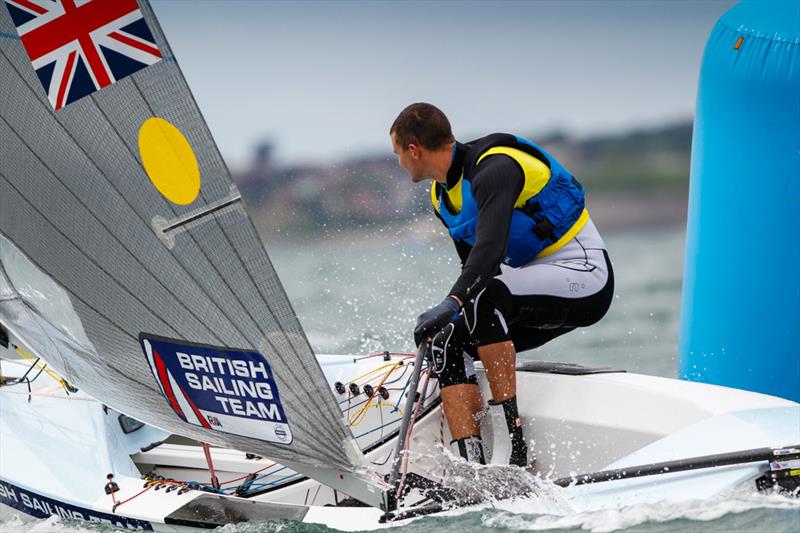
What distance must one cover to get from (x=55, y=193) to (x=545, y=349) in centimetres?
511

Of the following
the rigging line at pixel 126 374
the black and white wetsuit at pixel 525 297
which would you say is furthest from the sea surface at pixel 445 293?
the black and white wetsuit at pixel 525 297

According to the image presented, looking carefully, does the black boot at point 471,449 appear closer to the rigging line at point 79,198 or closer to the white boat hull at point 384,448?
the white boat hull at point 384,448

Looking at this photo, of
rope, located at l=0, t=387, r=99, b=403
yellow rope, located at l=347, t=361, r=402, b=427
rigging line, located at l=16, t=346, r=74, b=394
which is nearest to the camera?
yellow rope, located at l=347, t=361, r=402, b=427

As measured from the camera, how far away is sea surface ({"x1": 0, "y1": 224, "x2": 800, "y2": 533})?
1869 millimetres

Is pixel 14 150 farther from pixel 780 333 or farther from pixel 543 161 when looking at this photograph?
pixel 780 333

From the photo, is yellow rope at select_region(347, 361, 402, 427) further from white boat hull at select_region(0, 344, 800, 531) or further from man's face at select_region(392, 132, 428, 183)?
man's face at select_region(392, 132, 428, 183)

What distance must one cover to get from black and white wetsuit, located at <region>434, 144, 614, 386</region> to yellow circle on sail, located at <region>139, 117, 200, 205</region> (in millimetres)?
665

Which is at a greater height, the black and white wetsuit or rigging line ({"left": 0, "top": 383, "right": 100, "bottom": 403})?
rigging line ({"left": 0, "top": 383, "right": 100, "bottom": 403})

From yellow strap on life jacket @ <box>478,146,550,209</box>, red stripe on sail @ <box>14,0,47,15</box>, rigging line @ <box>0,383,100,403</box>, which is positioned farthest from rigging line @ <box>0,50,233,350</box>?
rigging line @ <box>0,383,100,403</box>

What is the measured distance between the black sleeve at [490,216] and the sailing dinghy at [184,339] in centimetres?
20

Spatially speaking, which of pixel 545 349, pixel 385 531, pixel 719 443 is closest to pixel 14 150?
pixel 385 531

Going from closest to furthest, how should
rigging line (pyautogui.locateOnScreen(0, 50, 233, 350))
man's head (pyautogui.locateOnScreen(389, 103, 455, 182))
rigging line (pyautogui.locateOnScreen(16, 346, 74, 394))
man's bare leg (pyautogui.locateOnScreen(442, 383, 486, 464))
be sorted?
rigging line (pyautogui.locateOnScreen(0, 50, 233, 350)), man's head (pyautogui.locateOnScreen(389, 103, 455, 182)), man's bare leg (pyautogui.locateOnScreen(442, 383, 486, 464)), rigging line (pyautogui.locateOnScreen(16, 346, 74, 394))

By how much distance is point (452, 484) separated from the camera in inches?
82.3

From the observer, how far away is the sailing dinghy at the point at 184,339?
1.87m
